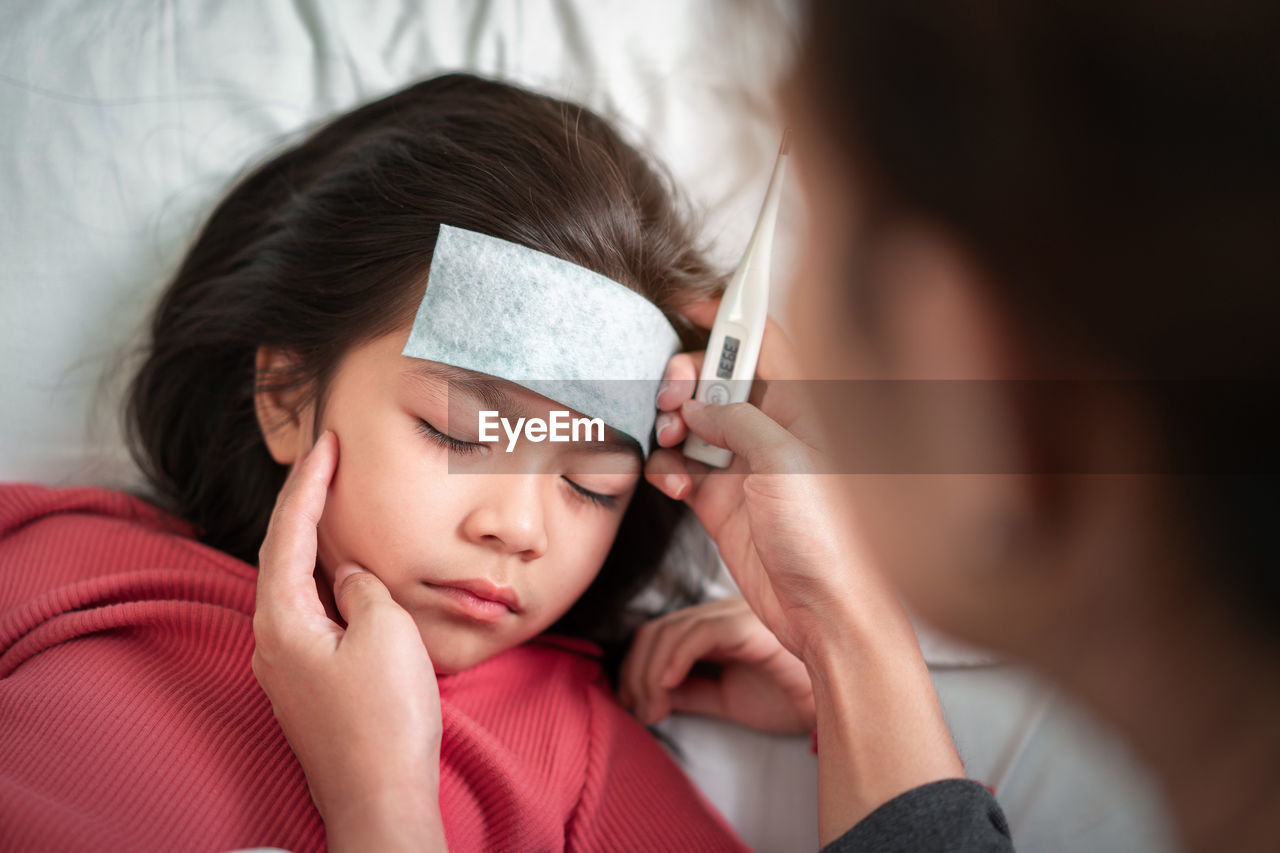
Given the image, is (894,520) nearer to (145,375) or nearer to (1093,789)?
(1093,789)

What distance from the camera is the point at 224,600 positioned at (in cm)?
94

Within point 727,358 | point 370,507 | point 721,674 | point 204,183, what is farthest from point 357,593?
point 204,183

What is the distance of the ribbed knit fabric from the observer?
70 cm

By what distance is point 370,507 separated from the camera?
2.76ft

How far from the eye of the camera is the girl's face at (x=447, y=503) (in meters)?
0.83

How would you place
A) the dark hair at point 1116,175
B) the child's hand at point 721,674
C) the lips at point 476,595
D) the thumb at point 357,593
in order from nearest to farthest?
the dark hair at point 1116,175, the thumb at point 357,593, the lips at point 476,595, the child's hand at point 721,674

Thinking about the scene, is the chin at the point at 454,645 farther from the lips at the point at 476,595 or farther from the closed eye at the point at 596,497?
the closed eye at the point at 596,497

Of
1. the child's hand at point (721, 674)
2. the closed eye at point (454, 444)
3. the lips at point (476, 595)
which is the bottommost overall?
the child's hand at point (721, 674)

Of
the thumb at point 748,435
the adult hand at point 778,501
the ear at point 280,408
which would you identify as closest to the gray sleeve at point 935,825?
the adult hand at point 778,501

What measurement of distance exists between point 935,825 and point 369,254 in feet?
2.75

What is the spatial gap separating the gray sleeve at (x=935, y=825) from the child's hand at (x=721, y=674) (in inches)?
16.6

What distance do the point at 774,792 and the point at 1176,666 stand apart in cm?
76

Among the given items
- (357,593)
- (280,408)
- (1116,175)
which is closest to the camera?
(1116,175)

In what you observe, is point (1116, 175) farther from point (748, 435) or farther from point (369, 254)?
point (369, 254)
